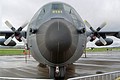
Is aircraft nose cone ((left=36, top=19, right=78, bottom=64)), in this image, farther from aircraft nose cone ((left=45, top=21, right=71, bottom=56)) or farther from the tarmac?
the tarmac

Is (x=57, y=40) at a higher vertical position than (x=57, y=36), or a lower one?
lower

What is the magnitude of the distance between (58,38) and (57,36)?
0.09 m

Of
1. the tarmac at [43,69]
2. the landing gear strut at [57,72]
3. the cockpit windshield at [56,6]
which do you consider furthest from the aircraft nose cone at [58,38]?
the tarmac at [43,69]

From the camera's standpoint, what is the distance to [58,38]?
7406 millimetres

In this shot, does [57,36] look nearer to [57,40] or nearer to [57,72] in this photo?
[57,40]

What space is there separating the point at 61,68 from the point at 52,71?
0.54 metres

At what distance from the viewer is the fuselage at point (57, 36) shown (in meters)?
7.56

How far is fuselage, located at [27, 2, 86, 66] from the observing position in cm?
756

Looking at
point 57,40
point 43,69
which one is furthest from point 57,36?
point 43,69

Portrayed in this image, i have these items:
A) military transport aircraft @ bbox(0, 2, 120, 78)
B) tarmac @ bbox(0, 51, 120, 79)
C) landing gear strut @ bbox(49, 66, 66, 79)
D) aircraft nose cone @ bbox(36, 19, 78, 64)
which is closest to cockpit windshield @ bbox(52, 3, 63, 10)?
military transport aircraft @ bbox(0, 2, 120, 78)

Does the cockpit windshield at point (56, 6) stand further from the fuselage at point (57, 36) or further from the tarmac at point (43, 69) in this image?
the tarmac at point (43, 69)

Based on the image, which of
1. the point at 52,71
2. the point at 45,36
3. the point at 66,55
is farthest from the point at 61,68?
the point at 45,36

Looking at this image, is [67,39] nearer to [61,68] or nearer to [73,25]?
[73,25]

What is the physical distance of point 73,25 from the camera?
8.32m
